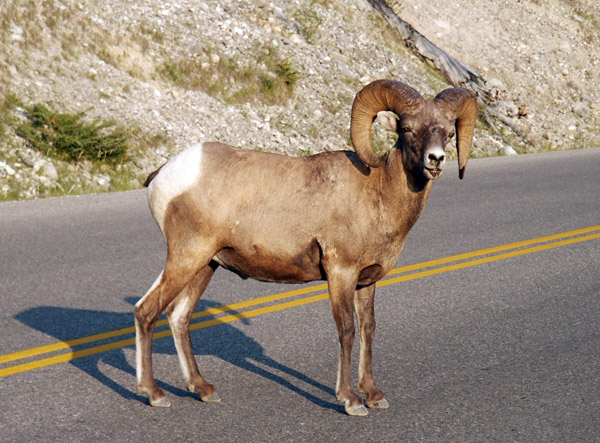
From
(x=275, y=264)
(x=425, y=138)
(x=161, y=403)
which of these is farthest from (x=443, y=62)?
(x=161, y=403)

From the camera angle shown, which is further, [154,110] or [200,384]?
[154,110]

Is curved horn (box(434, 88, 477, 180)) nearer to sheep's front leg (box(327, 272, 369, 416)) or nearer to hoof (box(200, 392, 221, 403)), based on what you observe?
sheep's front leg (box(327, 272, 369, 416))

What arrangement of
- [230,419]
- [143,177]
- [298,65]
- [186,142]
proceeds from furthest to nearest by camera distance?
1. [298,65]
2. [186,142]
3. [143,177]
4. [230,419]

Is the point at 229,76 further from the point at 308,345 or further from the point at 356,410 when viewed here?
the point at 356,410

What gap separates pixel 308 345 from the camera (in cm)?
607

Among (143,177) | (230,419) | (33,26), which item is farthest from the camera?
(33,26)

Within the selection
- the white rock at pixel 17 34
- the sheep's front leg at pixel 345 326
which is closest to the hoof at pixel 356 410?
the sheep's front leg at pixel 345 326

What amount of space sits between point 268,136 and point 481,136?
5.41 meters

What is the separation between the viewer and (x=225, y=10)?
18562 millimetres

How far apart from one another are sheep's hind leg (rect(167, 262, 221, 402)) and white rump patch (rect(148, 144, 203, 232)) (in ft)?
1.54

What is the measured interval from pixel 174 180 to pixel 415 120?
1.51 m

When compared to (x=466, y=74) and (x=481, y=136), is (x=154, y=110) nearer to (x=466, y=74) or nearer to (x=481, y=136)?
(x=481, y=136)

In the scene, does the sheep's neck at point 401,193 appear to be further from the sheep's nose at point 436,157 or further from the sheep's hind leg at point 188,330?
the sheep's hind leg at point 188,330

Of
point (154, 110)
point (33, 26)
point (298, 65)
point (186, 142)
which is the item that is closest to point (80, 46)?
point (33, 26)
